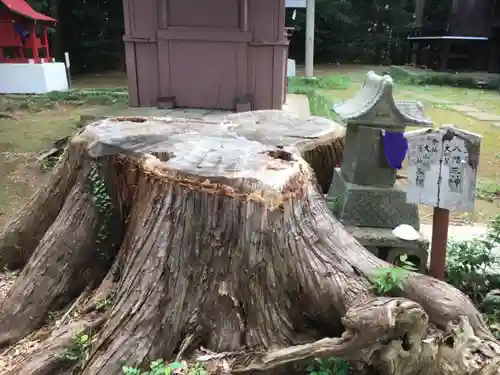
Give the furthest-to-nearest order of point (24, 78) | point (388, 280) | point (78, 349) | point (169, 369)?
1. point (24, 78)
2. point (78, 349)
3. point (388, 280)
4. point (169, 369)

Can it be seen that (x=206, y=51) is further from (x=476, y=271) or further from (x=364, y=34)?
(x=364, y=34)

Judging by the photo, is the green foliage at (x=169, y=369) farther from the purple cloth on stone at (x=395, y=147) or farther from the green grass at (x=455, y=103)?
the green grass at (x=455, y=103)

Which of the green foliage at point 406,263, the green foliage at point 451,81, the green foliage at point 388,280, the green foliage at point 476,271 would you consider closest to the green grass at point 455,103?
the green foliage at point 451,81

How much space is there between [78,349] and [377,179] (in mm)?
2044

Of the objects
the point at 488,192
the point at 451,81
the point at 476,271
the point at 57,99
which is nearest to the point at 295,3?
the point at 451,81

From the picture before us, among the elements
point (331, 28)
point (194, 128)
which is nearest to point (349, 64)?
point (331, 28)

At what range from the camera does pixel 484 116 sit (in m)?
10.4

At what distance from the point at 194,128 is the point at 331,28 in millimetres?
21494

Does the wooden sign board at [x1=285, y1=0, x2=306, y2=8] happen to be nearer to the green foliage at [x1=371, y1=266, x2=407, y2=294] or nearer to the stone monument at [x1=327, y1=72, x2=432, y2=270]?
the stone monument at [x1=327, y1=72, x2=432, y2=270]

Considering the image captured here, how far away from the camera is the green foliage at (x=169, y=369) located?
2125mm

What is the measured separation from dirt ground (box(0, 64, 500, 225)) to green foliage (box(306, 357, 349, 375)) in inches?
126

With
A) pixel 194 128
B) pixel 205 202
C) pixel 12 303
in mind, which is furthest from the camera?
pixel 194 128

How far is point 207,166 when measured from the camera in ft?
7.93

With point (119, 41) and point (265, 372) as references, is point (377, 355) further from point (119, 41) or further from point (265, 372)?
point (119, 41)
